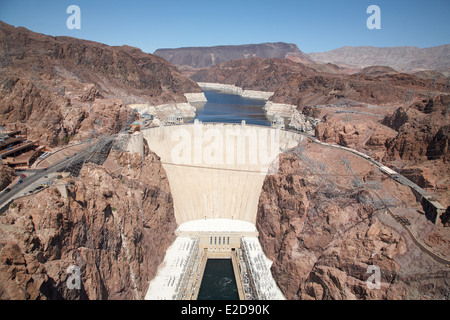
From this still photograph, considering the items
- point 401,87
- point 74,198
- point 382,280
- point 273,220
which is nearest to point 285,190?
point 273,220

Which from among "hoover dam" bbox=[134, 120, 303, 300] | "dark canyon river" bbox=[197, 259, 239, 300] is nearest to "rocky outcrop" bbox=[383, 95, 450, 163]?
"hoover dam" bbox=[134, 120, 303, 300]

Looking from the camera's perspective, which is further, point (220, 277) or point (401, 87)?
point (401, 87)

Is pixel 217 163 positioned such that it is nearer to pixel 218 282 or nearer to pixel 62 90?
pixel 218 282

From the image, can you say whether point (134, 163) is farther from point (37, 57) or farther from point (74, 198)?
point (37, 57)

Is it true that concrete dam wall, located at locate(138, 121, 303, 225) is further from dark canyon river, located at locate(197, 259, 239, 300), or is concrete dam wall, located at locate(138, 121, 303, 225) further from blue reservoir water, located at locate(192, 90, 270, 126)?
blue reservoir water, located at locate(192, 90, 270, 126)

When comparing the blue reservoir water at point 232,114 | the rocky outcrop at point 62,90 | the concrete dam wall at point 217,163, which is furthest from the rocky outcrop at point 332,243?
the blue reservoir water at point 232,114

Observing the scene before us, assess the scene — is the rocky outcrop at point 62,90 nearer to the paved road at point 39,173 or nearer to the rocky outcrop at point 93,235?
the paved road at point 39,173

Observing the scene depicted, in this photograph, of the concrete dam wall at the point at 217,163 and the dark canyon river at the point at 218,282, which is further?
the concrete dam wall at the point at 217,163
